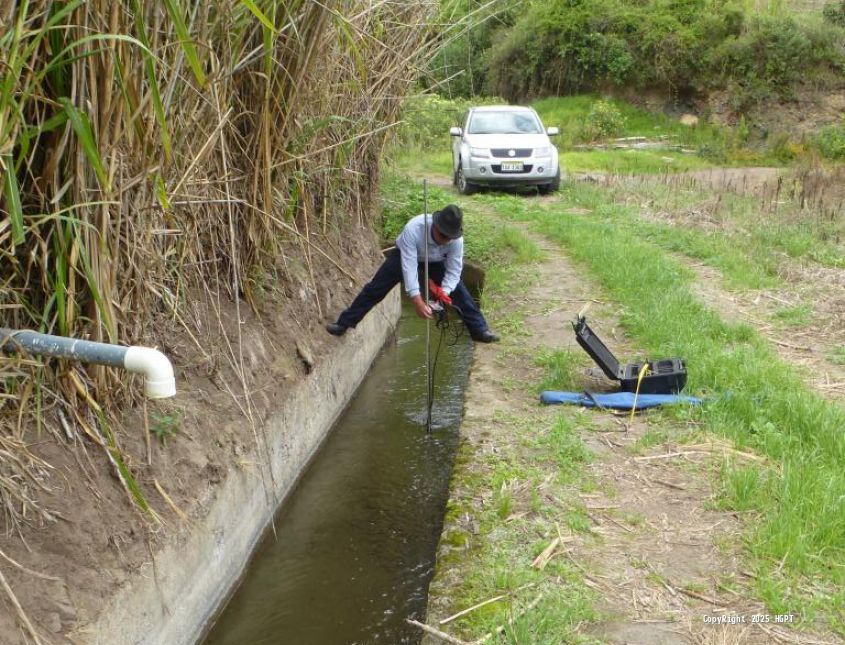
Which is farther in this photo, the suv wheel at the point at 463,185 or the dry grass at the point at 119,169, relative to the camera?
the suv wheel at the point at 463,185

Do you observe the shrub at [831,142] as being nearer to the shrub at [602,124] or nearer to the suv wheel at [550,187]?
the shrub at [602,124]

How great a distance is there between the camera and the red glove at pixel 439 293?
6312mm

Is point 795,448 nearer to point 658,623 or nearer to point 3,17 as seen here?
point 658,623

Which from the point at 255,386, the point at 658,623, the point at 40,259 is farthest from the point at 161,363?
the point at 255,386

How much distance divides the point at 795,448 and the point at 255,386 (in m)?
3.24

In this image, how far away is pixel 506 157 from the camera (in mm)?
13789

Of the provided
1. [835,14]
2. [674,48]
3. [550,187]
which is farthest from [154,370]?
[835,14]

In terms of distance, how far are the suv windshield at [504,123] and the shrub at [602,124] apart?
8536mm

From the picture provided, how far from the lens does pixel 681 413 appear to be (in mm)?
5066

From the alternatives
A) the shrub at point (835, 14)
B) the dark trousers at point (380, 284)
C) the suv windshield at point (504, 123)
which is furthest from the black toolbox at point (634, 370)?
the shrub at point (835, 14)

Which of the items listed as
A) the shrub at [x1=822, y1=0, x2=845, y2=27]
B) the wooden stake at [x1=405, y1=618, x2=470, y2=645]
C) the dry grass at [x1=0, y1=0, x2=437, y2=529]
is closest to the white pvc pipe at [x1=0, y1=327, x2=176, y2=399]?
the dry grass at [x1=0, y1=0, x2=437, y2=529]

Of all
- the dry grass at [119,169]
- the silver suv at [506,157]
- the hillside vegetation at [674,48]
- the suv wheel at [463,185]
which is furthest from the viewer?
the hillside vegetation at [674,48]

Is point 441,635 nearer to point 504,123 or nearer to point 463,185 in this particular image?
point 463,185

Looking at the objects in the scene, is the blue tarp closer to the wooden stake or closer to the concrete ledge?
the concrete ledge
